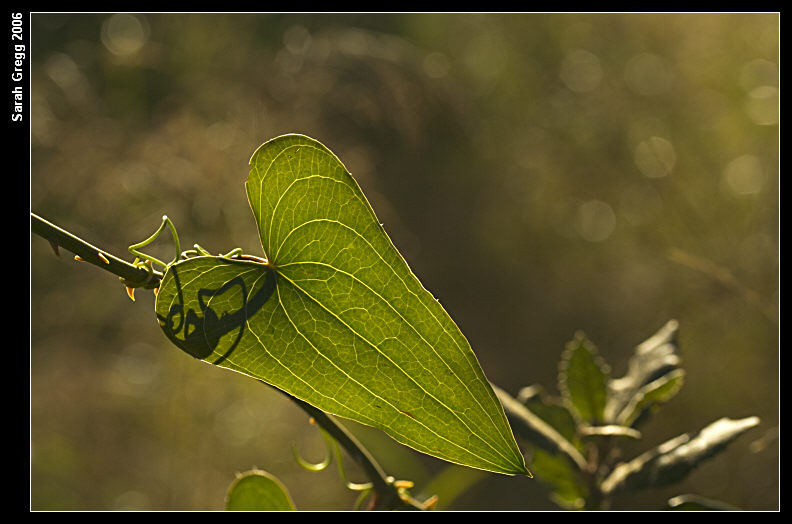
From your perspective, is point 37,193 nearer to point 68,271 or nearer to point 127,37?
point 68,271

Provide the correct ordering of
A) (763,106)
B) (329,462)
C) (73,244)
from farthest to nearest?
(763,106) < (329,462) < (73,244)

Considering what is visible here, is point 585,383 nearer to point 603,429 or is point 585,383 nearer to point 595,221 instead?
point 603,429

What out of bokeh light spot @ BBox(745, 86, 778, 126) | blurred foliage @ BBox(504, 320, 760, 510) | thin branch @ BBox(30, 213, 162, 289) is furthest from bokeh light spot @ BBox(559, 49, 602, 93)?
thin branch @ BBox(30, 213, 162, 289)

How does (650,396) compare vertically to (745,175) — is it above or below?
below

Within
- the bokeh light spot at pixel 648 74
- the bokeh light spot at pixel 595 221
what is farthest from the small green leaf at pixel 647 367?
the bokeh light spot at pixel 648 74

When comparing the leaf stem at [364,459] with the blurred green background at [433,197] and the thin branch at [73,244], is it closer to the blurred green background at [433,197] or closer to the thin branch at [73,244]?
the thin branch at [73,244]

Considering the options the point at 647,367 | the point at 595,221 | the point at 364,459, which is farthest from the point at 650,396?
the point at 595,221
